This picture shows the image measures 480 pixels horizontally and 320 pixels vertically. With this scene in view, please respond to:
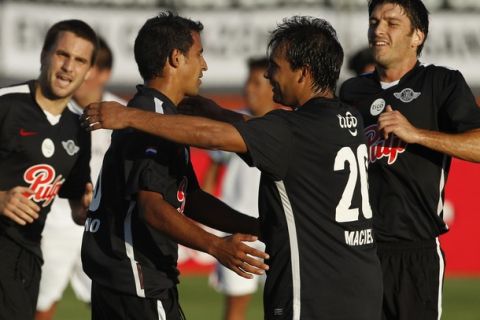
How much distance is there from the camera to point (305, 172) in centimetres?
589

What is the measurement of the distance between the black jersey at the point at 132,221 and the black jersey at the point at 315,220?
0.70m

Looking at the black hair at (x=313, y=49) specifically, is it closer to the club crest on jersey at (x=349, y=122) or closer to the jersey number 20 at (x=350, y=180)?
the club crest on jersey at (x=349, y=122)

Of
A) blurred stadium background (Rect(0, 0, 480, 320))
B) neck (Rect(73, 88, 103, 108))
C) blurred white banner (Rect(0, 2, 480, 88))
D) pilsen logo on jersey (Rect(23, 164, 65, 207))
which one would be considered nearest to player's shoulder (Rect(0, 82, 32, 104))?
pilsen logo on jersey (Rect(23, 164, 65, 207))

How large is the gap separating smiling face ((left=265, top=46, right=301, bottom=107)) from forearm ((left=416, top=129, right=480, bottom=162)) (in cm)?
110

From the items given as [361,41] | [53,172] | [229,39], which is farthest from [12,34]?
[53,172]

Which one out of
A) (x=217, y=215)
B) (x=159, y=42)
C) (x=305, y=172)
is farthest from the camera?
(x=217, y=215)

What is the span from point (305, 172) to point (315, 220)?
262 millimetres

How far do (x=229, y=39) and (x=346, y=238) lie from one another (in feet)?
36.8

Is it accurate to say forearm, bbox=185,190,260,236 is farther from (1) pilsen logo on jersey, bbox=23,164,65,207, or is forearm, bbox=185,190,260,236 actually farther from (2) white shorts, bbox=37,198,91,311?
(2) white shorts, bbox=37,198,91,311

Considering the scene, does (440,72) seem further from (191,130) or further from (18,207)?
(18,207)

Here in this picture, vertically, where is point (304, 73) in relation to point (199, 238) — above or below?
above

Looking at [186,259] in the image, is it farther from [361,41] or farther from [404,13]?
[404,13]

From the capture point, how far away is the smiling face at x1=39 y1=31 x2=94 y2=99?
8.00m

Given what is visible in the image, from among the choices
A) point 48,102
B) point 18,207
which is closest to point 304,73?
point 18,207
